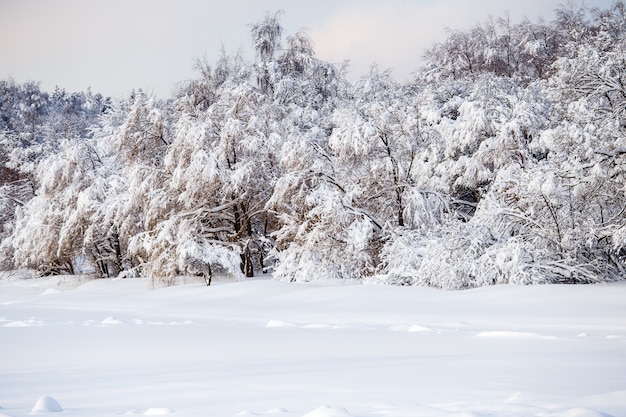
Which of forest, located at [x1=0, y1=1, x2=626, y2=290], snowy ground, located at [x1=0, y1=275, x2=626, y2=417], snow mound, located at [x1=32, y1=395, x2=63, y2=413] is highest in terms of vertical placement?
forest, located at [x1=0, y1=1, x2=626, y2=290]

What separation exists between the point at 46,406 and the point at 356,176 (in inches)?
507

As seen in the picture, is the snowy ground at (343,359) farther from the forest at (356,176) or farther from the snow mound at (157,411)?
the forest at (356,176)

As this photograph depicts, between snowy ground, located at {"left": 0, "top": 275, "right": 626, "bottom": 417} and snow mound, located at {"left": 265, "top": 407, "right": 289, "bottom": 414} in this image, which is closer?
snow mound, located at {"left": 265, "top": 407, "right": 289, "bottom": 414}

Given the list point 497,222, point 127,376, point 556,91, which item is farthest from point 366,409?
point 556,91

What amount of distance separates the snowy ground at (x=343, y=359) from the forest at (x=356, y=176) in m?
2.99

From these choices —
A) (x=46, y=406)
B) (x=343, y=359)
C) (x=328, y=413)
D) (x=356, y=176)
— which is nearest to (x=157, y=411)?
(x=46, y=406)

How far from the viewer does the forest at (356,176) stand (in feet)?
41.1

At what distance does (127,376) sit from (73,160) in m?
18.1

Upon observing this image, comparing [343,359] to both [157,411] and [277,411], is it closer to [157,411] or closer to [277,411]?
[277,411]

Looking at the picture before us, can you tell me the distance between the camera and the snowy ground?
3.05 m

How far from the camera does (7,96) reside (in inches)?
2399

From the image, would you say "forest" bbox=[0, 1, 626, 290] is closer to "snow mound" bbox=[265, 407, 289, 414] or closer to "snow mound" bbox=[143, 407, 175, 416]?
"snow mound" bbox=[265, 407, 289, 414]

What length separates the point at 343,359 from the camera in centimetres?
470

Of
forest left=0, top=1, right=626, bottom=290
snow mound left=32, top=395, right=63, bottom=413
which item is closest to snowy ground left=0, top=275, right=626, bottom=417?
snow mound left=32, top=395, right=63, bottom=413
